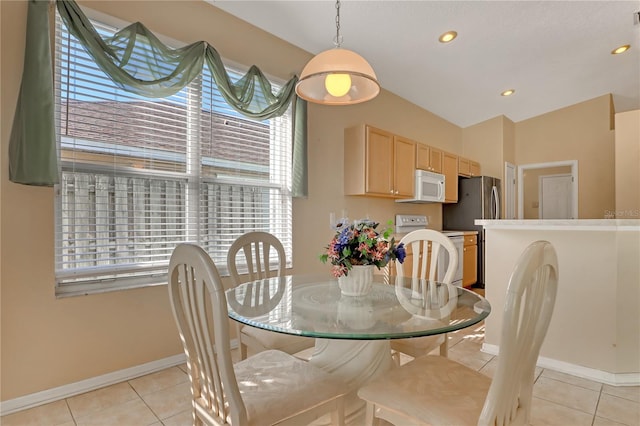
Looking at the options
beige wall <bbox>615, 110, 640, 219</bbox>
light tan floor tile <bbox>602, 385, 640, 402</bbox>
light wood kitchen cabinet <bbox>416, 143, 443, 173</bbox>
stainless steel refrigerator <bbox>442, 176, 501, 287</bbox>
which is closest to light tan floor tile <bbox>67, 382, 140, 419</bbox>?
light tan floor tile <bbox>602, 385, 640, 402</bbox>

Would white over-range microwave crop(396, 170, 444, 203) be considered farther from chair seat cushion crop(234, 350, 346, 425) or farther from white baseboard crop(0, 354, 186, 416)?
chair seat cushion crop(234, 350, 346, 425)

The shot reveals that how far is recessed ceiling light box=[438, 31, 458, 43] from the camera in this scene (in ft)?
10.8

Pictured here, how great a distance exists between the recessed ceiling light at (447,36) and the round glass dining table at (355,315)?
8.61ft

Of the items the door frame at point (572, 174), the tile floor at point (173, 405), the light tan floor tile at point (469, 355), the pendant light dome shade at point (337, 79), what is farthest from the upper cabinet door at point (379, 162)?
the door frame at point (572, 174)

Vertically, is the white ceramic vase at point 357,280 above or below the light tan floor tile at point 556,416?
above

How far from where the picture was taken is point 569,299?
95.4 inches

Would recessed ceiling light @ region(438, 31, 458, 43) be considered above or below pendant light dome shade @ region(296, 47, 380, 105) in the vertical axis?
above

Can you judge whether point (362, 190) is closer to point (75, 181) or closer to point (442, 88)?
point (442, 88)

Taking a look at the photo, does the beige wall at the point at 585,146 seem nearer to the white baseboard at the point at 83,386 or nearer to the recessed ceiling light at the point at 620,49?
the recessed ceiling light at the point at 620,49

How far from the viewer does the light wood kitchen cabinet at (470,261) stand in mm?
4820

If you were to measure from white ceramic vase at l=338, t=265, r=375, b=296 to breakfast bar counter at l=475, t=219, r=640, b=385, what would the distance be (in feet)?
5.54

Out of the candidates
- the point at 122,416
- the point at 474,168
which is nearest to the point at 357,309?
the point at 122,416

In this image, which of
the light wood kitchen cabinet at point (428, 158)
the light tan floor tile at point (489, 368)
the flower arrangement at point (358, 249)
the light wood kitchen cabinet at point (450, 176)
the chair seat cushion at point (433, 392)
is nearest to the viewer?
the chair seat cushion at point (433, 392)

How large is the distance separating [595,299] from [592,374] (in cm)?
51
